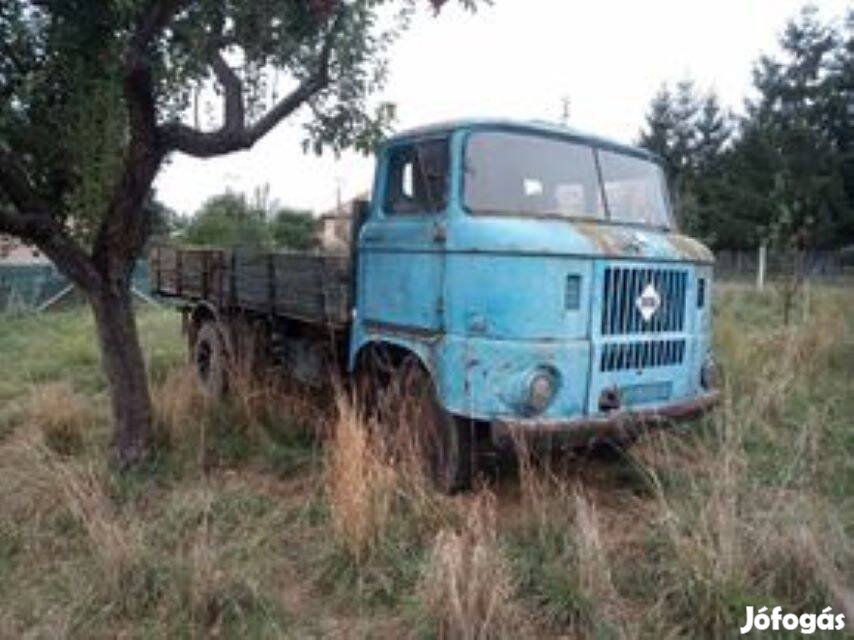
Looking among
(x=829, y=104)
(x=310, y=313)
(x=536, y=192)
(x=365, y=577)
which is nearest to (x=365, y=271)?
(x=310, y=313)

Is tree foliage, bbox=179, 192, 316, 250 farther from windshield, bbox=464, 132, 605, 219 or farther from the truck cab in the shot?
windshield, bbox=464, 132, 605, 219

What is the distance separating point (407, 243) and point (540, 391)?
1.49 meters

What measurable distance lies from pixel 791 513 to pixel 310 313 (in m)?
4.18

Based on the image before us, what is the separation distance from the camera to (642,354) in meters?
6.26

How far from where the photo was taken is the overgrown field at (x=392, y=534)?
14.9 ft

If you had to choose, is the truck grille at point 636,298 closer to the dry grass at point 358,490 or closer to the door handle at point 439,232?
the door handle at point 439,232

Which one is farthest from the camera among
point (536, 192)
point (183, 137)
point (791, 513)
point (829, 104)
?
point (829, 104)

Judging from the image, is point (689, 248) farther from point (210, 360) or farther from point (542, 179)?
point (210, 360)

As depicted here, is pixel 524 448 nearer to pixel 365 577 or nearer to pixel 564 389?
pixel 564 389

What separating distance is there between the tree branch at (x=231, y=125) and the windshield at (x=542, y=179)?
133cm

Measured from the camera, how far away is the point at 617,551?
5.38 metres

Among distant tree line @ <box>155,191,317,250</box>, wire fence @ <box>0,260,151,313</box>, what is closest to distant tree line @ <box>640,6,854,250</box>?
distant tree line @ <box>155,191,317,250</box>

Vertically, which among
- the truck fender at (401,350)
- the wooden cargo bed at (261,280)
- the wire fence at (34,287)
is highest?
the wooden cargo bed at (261,280)

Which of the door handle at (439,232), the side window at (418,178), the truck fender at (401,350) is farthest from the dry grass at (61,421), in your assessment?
the door handle at (439,232)
